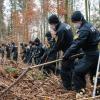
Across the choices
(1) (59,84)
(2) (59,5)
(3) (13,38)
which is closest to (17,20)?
(3) (13,38)

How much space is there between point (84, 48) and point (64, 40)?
113 cm

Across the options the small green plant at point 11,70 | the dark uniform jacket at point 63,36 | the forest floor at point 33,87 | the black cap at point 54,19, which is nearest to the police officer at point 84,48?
the forest floor at point 33,87

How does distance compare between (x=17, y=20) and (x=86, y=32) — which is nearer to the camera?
(x=86, y=32)

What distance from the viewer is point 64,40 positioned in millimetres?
9703

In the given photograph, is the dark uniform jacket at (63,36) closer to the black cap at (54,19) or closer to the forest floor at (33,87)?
the black cap at (54,19)

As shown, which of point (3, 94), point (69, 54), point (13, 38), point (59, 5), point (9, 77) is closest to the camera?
point (3, 94)

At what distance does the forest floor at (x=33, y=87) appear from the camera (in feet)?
27.0

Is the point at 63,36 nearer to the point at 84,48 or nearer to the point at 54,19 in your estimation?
the point at 54,19

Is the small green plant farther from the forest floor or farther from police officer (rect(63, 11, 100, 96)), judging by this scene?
police officer (rect(63, 11, 100, 96))

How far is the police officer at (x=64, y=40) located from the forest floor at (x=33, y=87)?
1.01 ft

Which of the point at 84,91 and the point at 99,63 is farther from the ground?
the point at 99,63

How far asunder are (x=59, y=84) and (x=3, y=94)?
2998 millimetres

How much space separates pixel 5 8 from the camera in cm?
4825

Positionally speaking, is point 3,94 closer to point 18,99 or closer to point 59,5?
point 18,99
